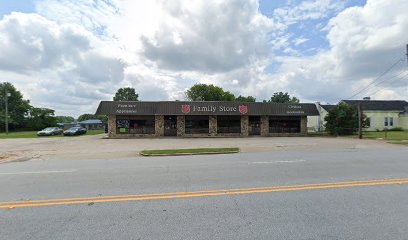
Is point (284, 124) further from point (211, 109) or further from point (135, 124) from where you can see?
point (135, 124)

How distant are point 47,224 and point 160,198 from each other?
2014 mm

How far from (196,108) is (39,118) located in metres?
48.3

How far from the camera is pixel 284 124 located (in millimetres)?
31828

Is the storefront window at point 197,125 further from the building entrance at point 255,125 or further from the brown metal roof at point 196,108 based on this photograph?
the building entrance at point 255,125

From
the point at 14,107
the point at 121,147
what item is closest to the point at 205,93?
the point at 14,107

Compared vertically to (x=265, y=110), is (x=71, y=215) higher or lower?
lower

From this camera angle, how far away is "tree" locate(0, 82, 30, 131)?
183 feet

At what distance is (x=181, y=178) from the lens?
6746 mm

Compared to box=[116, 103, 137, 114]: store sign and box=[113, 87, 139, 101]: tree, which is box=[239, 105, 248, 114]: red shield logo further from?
box=[113, 87, 139, 101]: tree

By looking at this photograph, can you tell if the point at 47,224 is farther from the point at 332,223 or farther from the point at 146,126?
the point at 146,126

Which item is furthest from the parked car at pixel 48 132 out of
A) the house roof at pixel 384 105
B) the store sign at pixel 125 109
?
the house roof at pixel 384 105

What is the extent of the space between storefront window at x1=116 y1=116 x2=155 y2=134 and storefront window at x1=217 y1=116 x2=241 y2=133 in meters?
8.71

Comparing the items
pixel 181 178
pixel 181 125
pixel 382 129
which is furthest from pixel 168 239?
pixel 382 129

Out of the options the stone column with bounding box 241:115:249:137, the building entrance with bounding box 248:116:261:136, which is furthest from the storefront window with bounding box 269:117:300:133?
the stone column with bounding box 241:115:249:137
